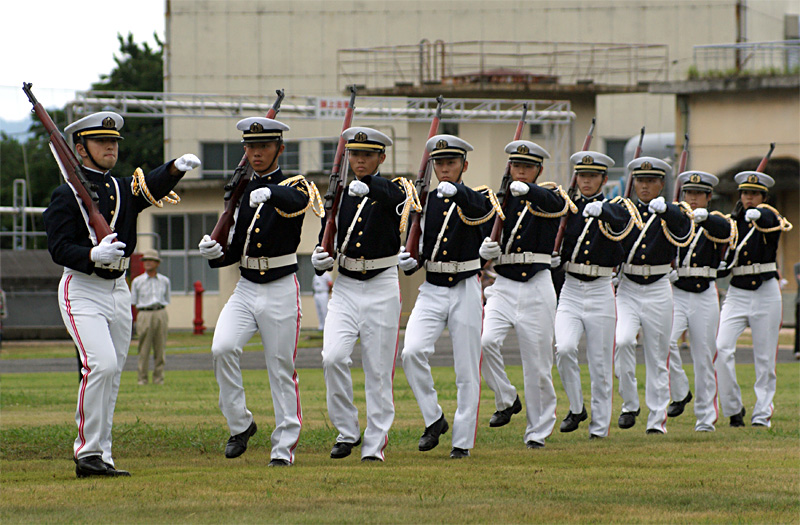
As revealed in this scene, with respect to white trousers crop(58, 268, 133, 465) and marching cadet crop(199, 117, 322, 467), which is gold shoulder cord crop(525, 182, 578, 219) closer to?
marching cadet crop(199, 117, 322, 467)

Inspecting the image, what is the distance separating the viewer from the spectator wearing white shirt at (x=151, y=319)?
61.7ft

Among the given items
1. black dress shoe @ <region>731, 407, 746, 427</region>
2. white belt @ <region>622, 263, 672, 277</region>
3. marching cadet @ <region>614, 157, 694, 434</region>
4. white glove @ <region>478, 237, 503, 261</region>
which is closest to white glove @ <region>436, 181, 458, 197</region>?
white glove @ <region>478, 237, 503, 261</region>

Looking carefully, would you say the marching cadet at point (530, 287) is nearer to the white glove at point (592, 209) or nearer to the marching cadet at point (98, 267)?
the white glove at point (592, 209)

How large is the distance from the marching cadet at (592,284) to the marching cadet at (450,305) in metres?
1.91

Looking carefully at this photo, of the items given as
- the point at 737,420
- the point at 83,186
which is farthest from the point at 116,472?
the point at 737,420

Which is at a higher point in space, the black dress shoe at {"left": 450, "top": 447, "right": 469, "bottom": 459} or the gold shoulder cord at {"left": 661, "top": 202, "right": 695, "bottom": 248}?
the gold shoulder cord at {"left": 661, "top": 202, "right": 695, "bottom": 248}

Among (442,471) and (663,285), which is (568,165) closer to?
(663,285)

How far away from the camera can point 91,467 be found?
28.5 ft

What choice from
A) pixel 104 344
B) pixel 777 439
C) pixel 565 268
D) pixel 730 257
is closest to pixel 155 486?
pixel 104 344

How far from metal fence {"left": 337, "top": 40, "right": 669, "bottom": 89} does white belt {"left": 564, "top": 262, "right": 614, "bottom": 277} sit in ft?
97.5

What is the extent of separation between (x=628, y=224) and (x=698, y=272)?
1.59 meters

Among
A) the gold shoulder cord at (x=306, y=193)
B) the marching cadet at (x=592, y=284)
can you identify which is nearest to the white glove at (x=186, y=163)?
the gold shoulder cord at (x=306, y=193)

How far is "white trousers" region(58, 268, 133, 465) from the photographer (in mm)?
8750

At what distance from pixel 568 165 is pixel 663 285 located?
23.6 m
